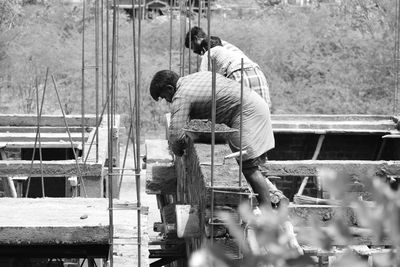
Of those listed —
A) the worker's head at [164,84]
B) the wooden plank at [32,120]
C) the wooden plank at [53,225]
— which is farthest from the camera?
the wooden plank at [32,120]

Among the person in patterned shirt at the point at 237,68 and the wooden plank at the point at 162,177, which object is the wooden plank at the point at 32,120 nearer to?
the wooden plank at the point at 162,177

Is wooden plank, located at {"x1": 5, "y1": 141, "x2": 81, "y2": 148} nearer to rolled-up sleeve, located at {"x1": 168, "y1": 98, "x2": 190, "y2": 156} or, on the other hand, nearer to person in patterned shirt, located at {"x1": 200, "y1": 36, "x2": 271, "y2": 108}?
person in patterned shirt, located at {"x1": 200, "y1": 36, "x2": 271, "y2": 108}

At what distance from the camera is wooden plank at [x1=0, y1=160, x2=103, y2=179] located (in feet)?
27.6

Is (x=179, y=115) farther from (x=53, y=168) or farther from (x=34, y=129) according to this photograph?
(x=34, y=129)

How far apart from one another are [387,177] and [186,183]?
235cm

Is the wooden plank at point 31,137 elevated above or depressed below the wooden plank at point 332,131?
below

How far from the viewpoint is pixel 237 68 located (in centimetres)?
789

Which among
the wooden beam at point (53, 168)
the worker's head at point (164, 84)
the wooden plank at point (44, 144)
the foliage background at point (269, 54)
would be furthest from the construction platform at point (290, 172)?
the foliage background at point (269, 54)

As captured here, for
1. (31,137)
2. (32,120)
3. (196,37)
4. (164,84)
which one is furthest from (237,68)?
(32,120)

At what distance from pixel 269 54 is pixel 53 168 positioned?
51.4 feet

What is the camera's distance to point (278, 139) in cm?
1154

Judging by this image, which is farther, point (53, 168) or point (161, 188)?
point (53, 168)

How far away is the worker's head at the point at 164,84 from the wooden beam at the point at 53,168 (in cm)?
207

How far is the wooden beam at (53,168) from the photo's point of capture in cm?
841
